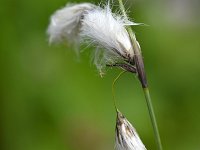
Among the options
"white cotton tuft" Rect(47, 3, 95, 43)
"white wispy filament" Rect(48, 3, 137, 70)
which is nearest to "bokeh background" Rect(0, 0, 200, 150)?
"white cotton tuft" Rect(47, 3, 95, 43)

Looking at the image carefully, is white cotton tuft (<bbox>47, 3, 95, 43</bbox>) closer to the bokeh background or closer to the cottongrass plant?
the cottongrass plant

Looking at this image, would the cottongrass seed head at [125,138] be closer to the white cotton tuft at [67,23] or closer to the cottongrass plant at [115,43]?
the cottongrass plant at [115,43]

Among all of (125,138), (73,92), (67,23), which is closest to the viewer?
(125,138)

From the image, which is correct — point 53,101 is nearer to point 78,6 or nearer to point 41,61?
point 41,61

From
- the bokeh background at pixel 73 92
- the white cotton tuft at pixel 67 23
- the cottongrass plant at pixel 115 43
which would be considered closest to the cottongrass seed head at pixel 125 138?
the cottongrass plant at pixel 115 43

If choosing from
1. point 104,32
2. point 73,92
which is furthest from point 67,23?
point 73,92

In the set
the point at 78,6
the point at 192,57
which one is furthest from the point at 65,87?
the point at 78,6

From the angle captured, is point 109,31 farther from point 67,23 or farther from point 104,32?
point 67,23
